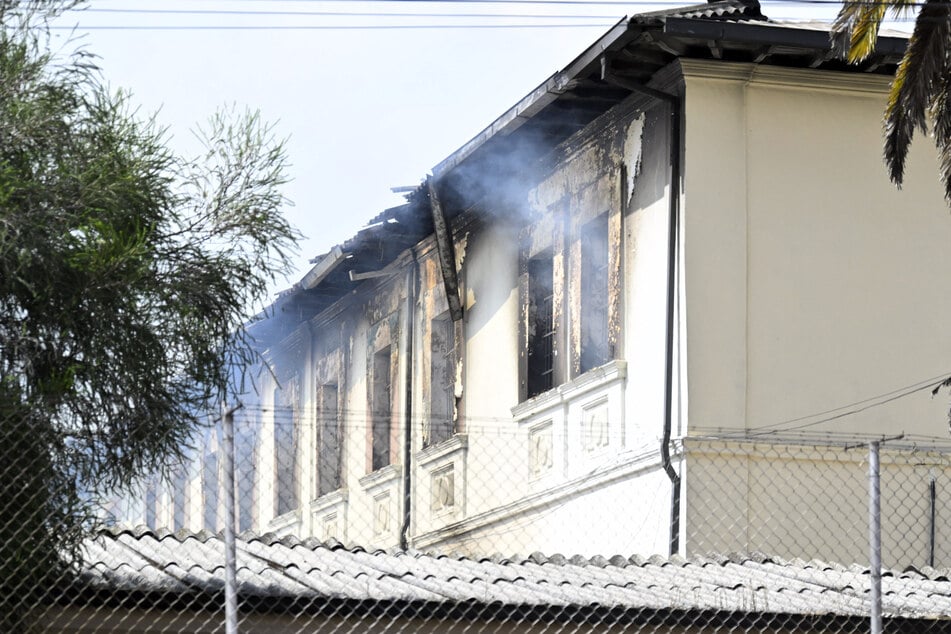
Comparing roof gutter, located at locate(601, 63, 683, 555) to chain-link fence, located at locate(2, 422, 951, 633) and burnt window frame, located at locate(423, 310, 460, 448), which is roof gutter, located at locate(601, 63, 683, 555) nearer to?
chain-link fence, located at locate(2, 422, 951, 633)

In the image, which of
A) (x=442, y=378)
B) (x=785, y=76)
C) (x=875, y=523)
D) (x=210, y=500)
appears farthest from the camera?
(x=210, y=500)

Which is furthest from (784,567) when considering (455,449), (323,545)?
(455,449)

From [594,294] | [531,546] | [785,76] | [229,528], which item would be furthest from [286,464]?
[229,528]

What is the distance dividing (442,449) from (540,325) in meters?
2.39

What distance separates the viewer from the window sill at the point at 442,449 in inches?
742

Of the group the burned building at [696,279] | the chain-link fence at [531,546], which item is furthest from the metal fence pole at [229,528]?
the burned building at [696,279]

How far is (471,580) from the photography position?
905cm

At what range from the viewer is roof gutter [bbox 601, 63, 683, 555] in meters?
14.4

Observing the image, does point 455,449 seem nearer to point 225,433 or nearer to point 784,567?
point 784,567

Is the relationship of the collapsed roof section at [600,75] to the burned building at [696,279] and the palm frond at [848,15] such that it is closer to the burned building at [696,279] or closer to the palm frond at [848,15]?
the burned building at [696,279]

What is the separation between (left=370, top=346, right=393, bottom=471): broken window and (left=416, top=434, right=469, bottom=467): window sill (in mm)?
1627

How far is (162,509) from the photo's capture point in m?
28.1

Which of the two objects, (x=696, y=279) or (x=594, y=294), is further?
(x=594, y=294)

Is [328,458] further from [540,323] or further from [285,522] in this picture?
[540,323]
